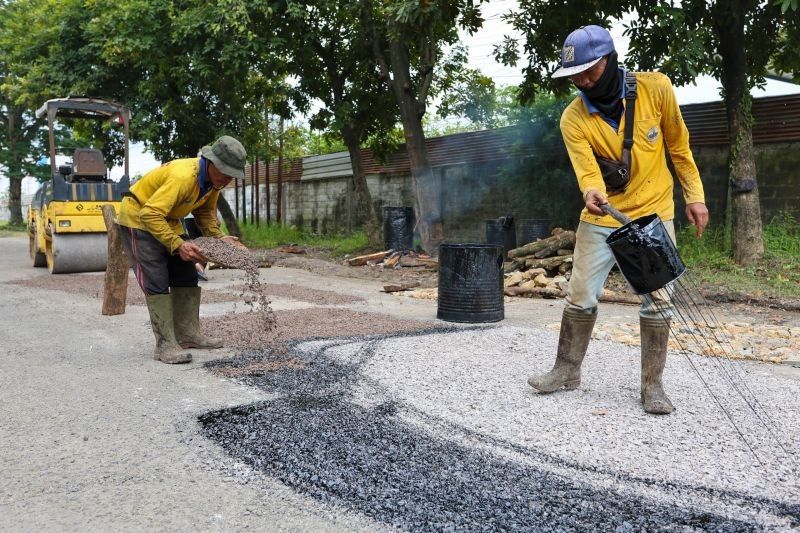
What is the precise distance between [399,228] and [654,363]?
34.0ft

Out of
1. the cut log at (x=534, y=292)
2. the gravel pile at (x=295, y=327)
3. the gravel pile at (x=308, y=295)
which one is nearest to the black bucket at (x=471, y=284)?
the gravel pile at (x=295, y=327)

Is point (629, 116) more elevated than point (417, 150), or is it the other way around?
point (417, 150)

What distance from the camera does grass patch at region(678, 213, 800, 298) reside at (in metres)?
8.77

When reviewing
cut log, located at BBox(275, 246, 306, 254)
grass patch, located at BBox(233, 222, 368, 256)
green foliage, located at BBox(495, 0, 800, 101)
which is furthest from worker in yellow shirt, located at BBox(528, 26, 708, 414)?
cut log, located at BBox(275, 246, 306, 254)

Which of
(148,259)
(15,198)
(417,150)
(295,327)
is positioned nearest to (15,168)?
(15,198)

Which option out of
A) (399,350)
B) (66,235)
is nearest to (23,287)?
(66,235)

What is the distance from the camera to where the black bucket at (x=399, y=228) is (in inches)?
547

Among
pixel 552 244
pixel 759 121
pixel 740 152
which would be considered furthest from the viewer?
pixel 759 121

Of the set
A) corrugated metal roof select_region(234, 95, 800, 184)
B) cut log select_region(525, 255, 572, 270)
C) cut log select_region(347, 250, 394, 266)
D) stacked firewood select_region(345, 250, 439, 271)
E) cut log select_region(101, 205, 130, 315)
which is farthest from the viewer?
cut log select_region(347, 250, 394, 266)

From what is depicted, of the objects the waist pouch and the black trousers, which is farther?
the black trousers

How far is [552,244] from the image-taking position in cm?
1048

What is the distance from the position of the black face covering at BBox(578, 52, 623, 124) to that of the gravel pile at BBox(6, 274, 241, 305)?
612cm

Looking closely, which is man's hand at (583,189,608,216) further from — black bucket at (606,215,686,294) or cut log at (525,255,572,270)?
cut log at (525,255,572,270)

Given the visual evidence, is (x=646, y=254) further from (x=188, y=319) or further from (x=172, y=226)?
(x=188, y=319)
